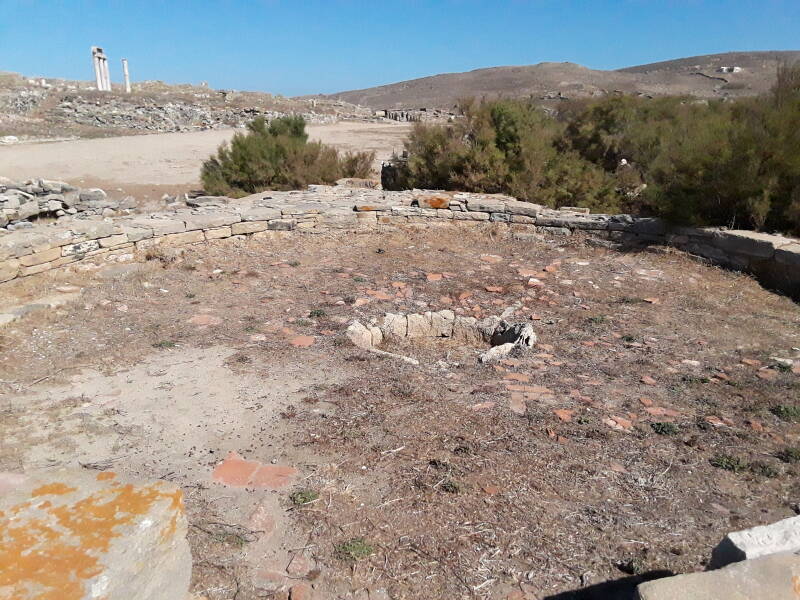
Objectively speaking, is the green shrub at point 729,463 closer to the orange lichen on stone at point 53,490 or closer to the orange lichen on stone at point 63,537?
the orange lichen on stone at point 63,537

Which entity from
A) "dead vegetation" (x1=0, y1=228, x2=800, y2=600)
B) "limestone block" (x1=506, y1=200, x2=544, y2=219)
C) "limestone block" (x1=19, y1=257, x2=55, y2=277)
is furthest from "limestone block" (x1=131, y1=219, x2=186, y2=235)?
"limestone block" (x1=506, y1=200, x2=544, y2=219)

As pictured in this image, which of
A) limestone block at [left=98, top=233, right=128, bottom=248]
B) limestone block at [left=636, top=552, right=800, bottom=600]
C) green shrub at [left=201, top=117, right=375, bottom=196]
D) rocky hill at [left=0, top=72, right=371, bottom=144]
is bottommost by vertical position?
limestone block at [left=98, top=233, right=128, bottom=248]

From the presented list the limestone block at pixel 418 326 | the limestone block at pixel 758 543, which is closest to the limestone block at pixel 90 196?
the limestone block at pixel 418 326

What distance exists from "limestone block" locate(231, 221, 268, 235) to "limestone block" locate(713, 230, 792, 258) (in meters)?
5.50

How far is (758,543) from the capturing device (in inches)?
66.0

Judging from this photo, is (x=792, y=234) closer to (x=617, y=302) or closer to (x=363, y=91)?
(x=617, y=302)

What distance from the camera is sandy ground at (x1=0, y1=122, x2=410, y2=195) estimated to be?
13.3 m

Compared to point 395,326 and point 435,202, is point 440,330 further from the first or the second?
point 435,202

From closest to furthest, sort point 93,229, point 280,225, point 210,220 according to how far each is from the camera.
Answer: point 93,229, point 210,220, point 280,225

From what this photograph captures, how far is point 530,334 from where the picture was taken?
476 centimetres

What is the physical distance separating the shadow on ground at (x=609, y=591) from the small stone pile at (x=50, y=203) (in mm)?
8443

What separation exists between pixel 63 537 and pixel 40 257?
5.23 metres

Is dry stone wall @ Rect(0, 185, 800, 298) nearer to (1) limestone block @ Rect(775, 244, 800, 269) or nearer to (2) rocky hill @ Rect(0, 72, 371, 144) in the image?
(1) limestone block @ Rect(775, 244, 800, 269)

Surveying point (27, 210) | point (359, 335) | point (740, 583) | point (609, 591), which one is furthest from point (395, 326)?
point (27, 210)
